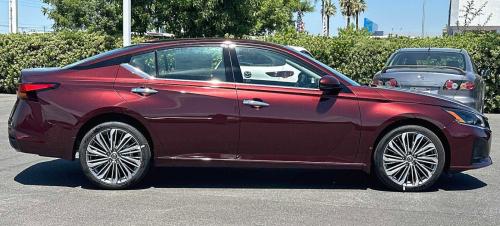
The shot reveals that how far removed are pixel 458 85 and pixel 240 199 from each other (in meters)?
5.07

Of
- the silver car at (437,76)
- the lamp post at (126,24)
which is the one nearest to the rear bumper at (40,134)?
the silver car at (437,76)

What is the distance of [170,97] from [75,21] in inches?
927

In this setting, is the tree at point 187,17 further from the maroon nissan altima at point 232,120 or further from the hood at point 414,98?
the hood at point 414,98

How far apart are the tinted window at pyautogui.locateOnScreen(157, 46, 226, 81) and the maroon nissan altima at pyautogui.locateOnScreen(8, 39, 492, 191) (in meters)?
0.01

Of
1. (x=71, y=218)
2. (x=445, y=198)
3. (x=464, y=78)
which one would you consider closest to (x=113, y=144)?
(x=71, y=218)

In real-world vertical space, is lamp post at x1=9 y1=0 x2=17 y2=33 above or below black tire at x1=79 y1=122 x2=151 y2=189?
above

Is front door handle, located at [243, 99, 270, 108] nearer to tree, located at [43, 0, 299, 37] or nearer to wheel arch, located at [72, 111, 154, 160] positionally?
wheel arch, located at [72, 111, 154, 160]

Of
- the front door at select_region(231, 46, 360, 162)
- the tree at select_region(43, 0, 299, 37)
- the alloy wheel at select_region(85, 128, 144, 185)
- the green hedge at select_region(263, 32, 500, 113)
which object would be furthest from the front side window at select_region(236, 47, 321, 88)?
the tree at select_region(43, 0, 299, 37)

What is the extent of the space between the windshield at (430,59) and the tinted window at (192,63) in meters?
5.09

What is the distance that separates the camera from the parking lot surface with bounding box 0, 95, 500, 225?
4.88m

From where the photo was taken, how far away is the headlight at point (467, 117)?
19.0ft

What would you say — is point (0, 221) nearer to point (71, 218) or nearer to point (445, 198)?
point (71, 218)

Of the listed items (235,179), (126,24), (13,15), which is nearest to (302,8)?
(13,15)

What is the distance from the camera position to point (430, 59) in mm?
10055
